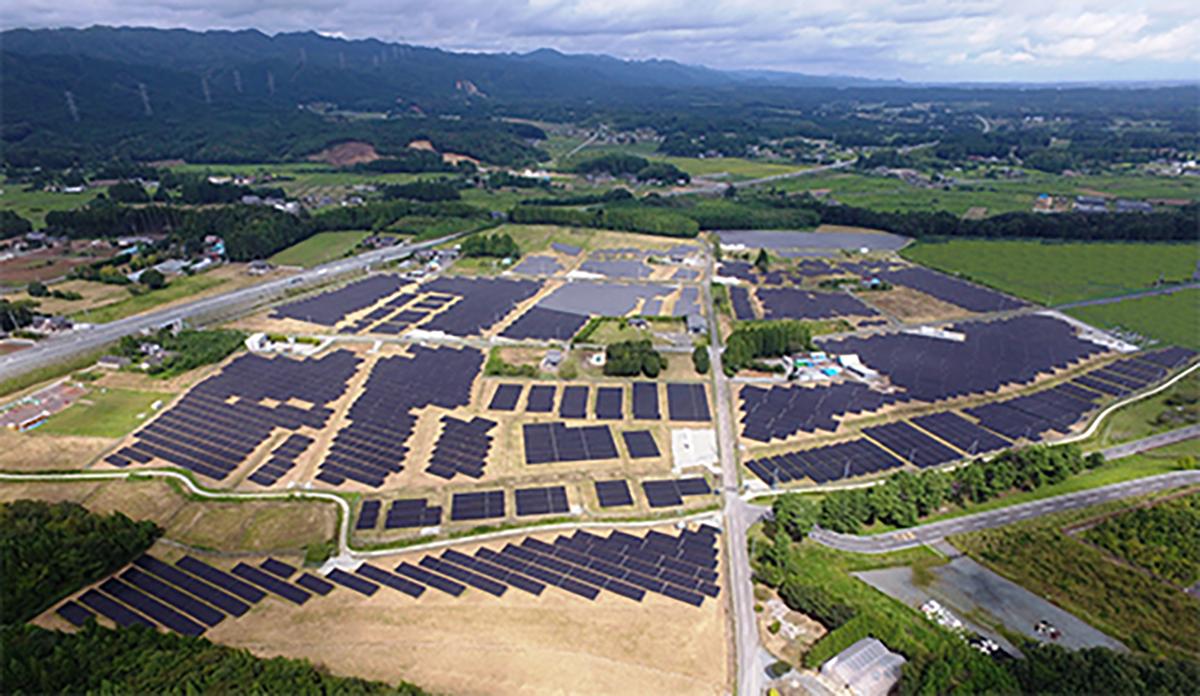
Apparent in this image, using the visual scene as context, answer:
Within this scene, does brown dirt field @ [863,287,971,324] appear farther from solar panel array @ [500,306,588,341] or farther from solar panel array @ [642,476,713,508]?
solar panel array @ [642,476,713,508]

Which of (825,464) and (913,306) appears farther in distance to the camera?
(913,306)

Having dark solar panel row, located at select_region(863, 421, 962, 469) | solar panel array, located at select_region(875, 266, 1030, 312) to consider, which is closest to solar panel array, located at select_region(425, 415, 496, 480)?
dark solar panel row, located at select_region(863, 421, 962, 469)

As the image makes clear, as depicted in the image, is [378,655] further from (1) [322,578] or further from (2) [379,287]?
(2) [379,287]

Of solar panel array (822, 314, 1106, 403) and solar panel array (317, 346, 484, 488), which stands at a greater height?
solar panel array (822, 314, 1106, 403)

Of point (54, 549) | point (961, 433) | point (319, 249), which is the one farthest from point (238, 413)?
point (961, 433)

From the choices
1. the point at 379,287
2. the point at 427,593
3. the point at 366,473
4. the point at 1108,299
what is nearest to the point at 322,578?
the point at 427,593

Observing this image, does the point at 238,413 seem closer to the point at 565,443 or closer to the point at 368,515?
the point at 368,515
